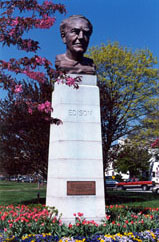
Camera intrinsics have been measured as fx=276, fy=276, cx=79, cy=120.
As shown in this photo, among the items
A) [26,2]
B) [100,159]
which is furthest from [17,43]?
[100,159]

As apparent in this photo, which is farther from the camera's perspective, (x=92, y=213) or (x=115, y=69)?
(x=115, y=69)

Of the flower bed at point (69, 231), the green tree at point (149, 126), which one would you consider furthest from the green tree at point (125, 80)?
the flower bed at point (69, 231)

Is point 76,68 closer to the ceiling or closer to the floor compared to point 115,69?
closer to the floor

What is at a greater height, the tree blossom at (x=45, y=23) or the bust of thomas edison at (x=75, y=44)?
the bust of thomas edison at (x=75, y=44)

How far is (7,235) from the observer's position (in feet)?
20.3

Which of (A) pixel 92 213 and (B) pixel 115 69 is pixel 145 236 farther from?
(B) pixel 115 69

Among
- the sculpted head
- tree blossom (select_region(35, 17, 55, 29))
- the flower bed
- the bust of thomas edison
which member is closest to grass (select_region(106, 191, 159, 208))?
the flower bed

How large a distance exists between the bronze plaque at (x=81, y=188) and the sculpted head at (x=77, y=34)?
447 cm

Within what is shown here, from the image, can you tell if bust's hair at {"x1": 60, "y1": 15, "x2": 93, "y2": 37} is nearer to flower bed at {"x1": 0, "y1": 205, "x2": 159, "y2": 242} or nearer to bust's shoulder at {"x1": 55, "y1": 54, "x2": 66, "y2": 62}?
bust's shoulder at {"x1": 55, "y1": 54, "x2": 66, "y2": 62}

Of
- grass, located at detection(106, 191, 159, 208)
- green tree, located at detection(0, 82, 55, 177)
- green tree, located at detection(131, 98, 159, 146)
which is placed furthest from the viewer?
green tree, located at detection(131, 98, 159, 146)

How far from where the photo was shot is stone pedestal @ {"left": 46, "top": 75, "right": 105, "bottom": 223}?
27.3ft

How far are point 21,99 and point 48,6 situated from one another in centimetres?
246

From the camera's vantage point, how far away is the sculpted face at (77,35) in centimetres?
958

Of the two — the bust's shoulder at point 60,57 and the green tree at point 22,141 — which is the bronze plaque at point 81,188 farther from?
the green tree at point 22,141
